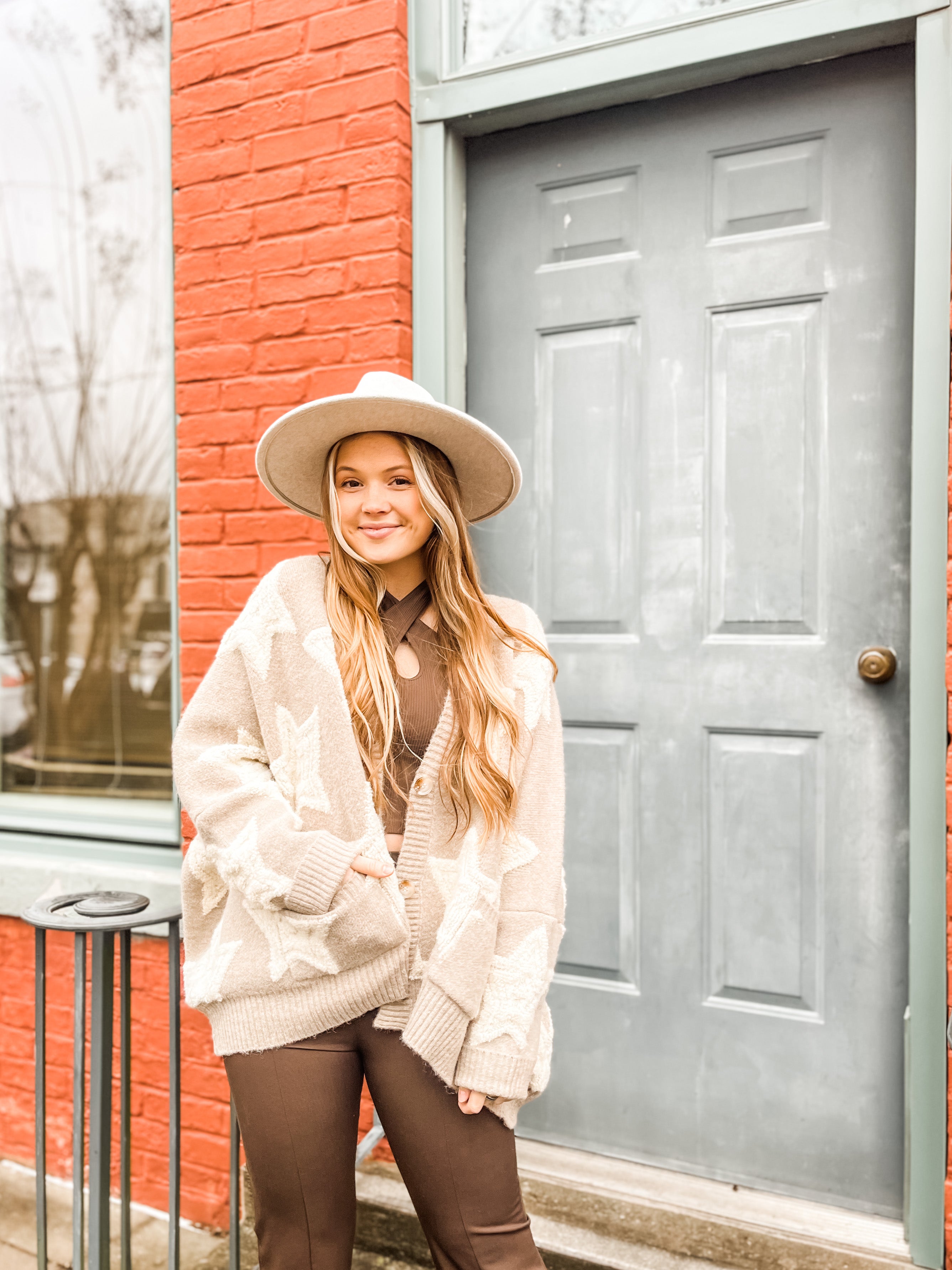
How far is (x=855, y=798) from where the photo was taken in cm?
236

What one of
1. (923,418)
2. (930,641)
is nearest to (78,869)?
(930,641)

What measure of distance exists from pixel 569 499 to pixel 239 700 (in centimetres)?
121

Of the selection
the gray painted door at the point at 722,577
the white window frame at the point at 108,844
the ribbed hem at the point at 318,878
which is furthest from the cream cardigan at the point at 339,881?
the white window frame at the point at 108,844

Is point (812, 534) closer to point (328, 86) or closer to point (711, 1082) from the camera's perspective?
point (711, 1082)

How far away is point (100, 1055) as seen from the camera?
203 centimetres

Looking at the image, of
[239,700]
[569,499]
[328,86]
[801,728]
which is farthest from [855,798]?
[328,86]

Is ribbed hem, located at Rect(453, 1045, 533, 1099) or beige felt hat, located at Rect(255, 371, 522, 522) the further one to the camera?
beige felt hat, located at Rect(255, 371, 522, 522)

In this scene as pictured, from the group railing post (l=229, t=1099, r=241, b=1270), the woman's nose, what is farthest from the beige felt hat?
railing post (l=229, t=1099, r=241, b=1270)

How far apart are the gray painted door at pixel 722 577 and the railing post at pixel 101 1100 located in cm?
112

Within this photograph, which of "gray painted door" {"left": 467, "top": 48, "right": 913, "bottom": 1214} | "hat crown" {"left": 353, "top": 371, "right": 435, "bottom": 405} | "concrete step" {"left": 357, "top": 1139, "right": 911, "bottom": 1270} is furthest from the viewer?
"gray painted door" {"left": 467, "top": 48, "right": 913, "bottom": 1214}

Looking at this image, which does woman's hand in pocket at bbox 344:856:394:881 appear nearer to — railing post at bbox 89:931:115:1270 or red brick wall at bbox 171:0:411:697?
railing post at bbox 89:931:115:1270

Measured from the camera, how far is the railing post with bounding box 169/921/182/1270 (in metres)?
2.15

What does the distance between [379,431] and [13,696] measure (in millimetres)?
2383

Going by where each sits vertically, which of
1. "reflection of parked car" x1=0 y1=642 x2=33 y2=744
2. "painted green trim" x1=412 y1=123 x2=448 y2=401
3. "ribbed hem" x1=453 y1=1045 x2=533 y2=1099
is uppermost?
"painted green trim" x1=412 y1=123 x2=448 y2=401
